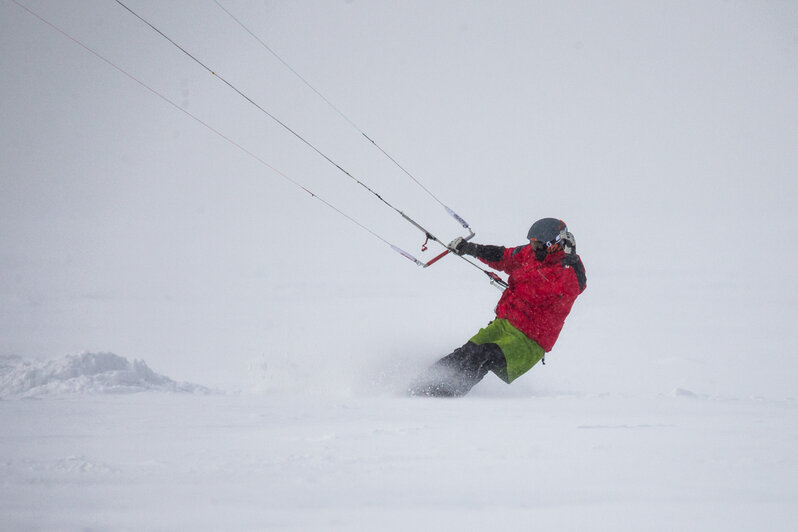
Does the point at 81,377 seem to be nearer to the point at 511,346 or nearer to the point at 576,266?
the point at 511,346

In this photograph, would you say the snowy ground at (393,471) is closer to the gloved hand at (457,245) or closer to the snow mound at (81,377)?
the snow mound at (81,377)

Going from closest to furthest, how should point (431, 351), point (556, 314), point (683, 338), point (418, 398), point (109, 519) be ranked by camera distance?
1. point (109, 519)
2. point (418, 398)
3. point (556, 314)
4. point (431, 351)
5. point (683, 338)

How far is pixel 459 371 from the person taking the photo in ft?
16.7

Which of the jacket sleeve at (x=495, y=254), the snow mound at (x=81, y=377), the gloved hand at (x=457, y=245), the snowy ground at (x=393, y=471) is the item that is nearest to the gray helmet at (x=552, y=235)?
the jacket sleeve at (x=495, y=254)

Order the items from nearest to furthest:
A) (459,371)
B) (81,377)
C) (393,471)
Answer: (393,471), (81,377), (459,371)

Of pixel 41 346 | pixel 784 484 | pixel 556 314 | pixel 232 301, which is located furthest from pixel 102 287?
pixel 784 484

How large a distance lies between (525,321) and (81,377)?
371cm

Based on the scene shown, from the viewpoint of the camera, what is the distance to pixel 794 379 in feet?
26.5

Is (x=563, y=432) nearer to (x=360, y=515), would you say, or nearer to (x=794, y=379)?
(x=360, y=515)

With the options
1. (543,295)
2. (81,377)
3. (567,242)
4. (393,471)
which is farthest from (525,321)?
(81,377)

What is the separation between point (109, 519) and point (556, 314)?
4258 mm

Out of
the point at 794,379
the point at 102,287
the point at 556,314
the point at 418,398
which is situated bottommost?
the point at 794,379

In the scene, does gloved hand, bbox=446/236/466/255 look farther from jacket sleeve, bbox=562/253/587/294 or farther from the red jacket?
jacket sleeve, bbox=562/253/587/294

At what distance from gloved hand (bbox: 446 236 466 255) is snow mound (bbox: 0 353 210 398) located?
2.61m
